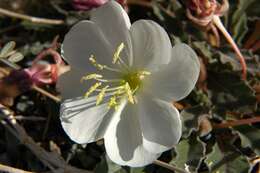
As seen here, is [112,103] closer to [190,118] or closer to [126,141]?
[126,141]

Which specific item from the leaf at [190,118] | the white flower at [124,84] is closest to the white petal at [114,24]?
the white flower at [124,84]

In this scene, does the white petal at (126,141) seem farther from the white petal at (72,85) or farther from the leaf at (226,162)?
the leaf at (226,162)

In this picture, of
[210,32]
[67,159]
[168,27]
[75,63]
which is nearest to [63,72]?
[75,63]

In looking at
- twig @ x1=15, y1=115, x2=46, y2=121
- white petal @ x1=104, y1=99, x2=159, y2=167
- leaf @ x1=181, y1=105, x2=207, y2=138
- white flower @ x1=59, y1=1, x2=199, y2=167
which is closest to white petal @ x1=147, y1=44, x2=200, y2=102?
white flower @ x1=59, y1=1, x2=199, y2=167

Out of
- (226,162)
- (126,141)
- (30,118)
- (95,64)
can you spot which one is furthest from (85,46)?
A: (226,162)

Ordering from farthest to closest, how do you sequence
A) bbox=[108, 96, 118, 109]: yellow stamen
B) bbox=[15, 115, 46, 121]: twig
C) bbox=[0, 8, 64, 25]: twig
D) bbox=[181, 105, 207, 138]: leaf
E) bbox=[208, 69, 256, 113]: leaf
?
1. bbox=[0, 8, 64, 25]: twig
2. bbox=[15, 115, 46, 121]: twig
3. bbox=[208, 69, 256, 113]: leaf
4. bbox=[181, 105, 207, 138]: leaf
5. bbox=[108, 96, 118, 109]: yellow stamen

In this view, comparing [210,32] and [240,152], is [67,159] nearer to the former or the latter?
[240,152]

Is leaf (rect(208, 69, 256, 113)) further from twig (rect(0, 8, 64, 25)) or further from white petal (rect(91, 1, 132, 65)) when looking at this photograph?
twig (rect(0, 8, 64, 25))
